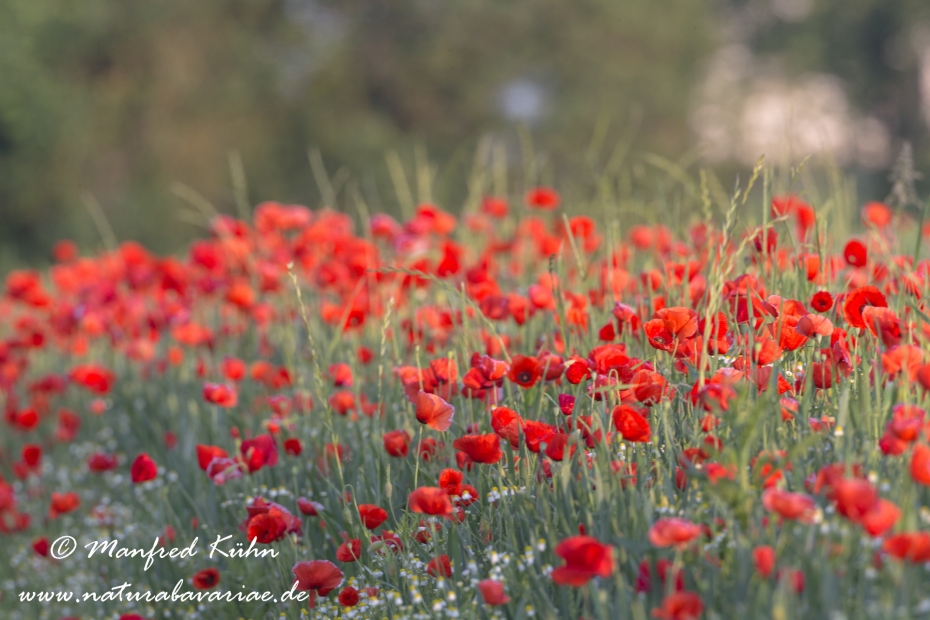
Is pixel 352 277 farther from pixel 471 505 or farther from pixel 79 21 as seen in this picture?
pixel 79 21

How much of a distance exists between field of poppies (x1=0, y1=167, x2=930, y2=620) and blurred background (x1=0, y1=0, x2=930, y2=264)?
10580 millimetres

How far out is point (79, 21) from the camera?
49.7 ft

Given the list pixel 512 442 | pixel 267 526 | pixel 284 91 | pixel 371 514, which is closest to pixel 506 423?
pixel 512 442

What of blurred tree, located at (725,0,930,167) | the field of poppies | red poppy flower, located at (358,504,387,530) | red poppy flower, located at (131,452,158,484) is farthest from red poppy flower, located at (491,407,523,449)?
blurred tree, located at (725,0,930,167)

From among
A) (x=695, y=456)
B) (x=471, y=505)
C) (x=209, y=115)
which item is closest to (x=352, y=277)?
(x=471, y=505)

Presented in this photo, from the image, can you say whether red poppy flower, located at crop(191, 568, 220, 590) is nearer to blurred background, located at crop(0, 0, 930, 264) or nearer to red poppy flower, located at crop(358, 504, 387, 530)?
red poppy flower, located at crop(358, 504, 387, 530)

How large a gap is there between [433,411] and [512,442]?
20 cm

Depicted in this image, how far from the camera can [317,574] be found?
1.90 m

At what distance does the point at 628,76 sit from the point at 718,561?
55.7 ft

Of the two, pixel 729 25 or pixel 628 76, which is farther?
pixel 729 25

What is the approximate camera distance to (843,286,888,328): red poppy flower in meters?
1.99

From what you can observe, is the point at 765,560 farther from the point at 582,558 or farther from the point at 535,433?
the point at 535,433

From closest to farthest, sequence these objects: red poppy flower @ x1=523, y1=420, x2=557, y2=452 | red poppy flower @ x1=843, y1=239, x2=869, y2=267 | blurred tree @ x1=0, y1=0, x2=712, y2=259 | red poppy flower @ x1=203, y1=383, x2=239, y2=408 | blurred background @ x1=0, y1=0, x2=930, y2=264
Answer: red poppy flower @ x1=523, y1=420, x2=557, y2=452 < red poppy flower @ x1=843, y1=239, x2=869, y2=267 < red poppy flower @ x1=203, y1=383, x2=239, y2=408 < blurred background @ x1=0, y1=0, x2=930, y2=264 < blurred tree @ x1=0, y1=0, x2=712, y2=259

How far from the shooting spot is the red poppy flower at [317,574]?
1.89 metres
